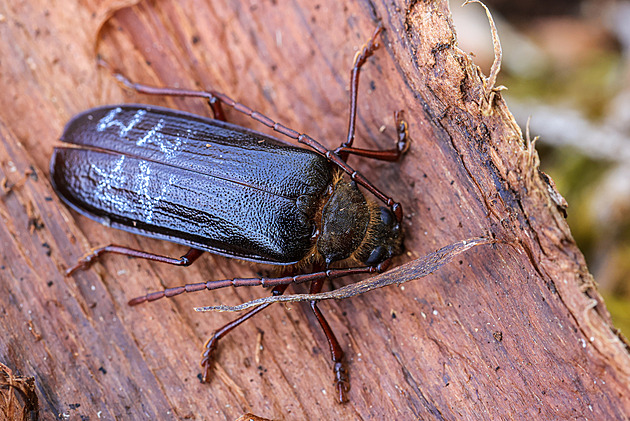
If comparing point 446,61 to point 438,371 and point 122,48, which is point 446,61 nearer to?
point 438,371

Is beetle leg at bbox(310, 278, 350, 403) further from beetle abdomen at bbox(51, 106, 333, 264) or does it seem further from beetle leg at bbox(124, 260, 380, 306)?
beetle abdomen at bbox(51, 106, 333, 264)

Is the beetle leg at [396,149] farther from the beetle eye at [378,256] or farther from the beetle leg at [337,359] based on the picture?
the beetle leg at [337,359]

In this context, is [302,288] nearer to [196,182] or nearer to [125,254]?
[196,182]

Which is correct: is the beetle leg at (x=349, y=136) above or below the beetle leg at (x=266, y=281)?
above

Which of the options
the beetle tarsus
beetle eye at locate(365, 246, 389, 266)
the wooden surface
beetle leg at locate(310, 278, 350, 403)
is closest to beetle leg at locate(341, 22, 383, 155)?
the wooden surface

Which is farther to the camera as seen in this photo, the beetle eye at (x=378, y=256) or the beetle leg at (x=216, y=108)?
the beetle leg at (x=216, y=108)

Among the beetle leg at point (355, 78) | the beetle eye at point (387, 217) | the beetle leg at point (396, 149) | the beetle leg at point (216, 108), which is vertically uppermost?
the beetle leg at point (216, 108)

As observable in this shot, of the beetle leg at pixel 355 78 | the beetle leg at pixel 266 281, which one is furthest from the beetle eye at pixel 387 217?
the beetle leg at pixel 355 78

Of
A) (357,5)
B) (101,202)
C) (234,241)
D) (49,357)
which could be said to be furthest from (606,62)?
(49,357)
